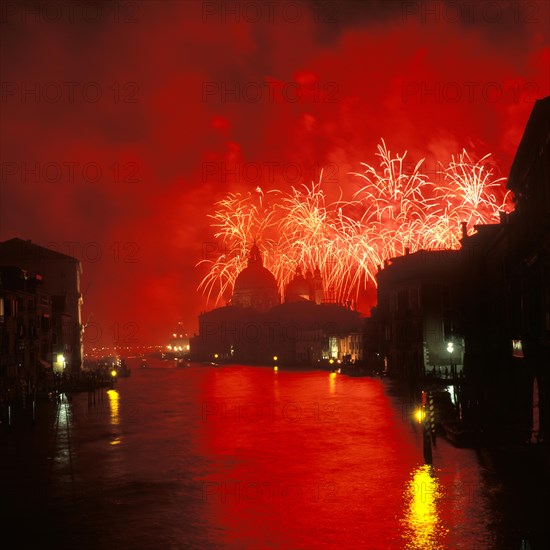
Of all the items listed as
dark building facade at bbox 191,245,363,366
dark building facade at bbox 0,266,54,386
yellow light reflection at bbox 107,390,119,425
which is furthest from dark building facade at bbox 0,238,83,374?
dark building facade at bbox 191,245,363,366

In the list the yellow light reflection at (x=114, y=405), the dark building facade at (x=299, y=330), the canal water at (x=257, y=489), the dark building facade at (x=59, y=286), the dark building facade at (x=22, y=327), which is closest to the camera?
the canal water at (x=257, y=489)

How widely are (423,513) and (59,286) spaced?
94.2 meters

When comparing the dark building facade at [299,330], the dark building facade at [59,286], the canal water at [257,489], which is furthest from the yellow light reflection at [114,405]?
the dark building facade at [299,330]

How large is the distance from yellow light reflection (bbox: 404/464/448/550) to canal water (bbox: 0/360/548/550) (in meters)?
0.03

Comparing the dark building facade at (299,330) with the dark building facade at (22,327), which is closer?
the dark building facade at (22,327)

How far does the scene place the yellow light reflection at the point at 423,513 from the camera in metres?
17.7

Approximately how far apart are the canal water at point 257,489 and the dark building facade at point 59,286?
51002 mm

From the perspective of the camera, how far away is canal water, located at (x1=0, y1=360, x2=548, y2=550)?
18.5 meters

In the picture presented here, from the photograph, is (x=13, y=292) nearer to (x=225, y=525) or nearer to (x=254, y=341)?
(x=225, y=525)

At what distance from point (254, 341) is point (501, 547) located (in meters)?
179

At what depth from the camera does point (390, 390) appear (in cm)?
6838

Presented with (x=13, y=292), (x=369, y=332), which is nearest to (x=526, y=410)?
(x=13, y=292)

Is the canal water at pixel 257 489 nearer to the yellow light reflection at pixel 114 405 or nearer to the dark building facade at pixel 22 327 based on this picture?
the yellow light reflection at pixel 114 405

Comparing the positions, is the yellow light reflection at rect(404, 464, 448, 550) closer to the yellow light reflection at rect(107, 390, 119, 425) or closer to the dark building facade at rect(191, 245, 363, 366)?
the yellow light reflection at rect(107, 390, 119, 425)
